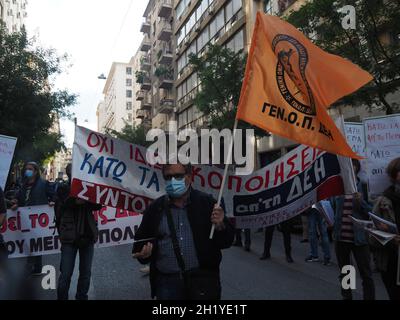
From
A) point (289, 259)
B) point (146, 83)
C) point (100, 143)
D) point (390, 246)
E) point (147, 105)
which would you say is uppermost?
point (146, 83)

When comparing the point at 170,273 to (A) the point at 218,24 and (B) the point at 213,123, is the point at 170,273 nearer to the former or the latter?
(B) the point at 213,123

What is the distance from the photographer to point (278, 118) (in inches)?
150

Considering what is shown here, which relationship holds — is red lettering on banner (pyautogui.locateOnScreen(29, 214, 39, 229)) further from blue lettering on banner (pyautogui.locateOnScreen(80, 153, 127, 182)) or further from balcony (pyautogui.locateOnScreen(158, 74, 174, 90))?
balcony (pyautogui.locateOnScreen(158, 74, 174, 90))

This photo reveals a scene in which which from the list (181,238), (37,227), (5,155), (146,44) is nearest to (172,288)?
(181,238)

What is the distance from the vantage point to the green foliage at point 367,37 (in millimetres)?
10133

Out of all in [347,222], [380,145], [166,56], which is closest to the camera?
[347,222]

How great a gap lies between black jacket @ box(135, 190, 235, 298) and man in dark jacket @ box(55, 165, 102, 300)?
1.76 metres

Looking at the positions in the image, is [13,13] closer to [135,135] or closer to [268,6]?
[135,135]

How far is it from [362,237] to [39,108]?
17.0 metres

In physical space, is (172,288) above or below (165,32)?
below

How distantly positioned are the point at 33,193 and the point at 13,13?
160 feet

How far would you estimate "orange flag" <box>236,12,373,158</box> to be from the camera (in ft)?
12.3

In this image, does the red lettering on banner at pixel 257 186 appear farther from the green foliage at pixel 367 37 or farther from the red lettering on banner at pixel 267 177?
the green foliage at pixel 367 37

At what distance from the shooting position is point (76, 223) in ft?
16.4
